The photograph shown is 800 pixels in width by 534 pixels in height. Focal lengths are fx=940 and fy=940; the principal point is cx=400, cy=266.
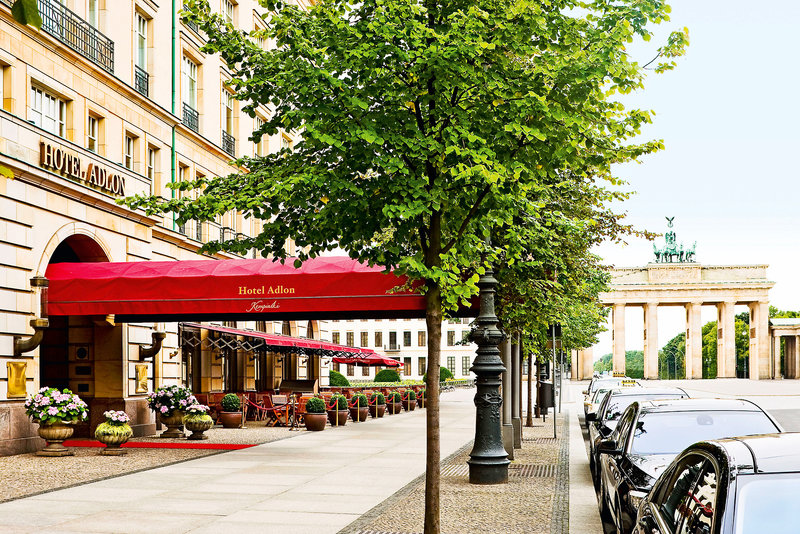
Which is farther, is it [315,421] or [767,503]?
[315,421]

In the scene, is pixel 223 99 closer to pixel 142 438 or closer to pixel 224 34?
pixel 142 438

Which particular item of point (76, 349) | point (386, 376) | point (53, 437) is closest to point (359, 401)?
point (76, 349)

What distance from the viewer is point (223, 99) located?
120 ft

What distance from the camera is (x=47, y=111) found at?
2219cm

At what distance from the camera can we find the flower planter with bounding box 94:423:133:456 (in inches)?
759

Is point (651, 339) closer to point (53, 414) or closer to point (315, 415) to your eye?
point (315, 415)

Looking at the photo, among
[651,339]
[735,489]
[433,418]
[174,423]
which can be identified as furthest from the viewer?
[651,339]

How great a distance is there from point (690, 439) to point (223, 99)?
1178 inches

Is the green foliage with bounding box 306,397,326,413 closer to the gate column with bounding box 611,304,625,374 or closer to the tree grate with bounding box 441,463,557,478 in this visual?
the tree grate with bounding box 441,463,557,478

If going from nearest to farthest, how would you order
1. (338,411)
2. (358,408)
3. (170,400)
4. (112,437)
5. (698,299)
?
1. (112,437)
2. (170,400)
3. (338,411)
4. (358,408)
5. (698,299)

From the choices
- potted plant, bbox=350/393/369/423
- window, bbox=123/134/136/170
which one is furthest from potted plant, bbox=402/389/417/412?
window, bbox=123/134/136/170

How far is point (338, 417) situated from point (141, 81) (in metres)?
12.0

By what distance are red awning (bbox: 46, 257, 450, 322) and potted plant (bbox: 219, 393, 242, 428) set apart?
6.53 meters

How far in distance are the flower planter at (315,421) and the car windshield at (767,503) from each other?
2306cm
